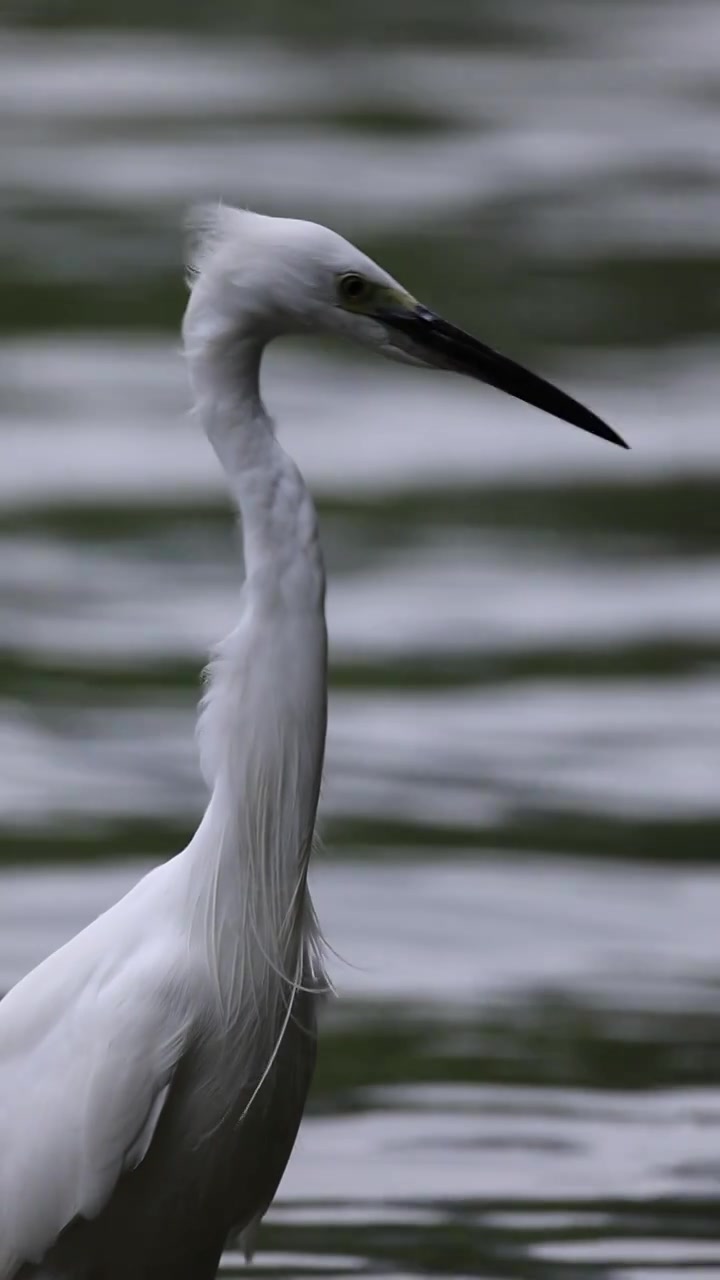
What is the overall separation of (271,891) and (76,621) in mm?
3224

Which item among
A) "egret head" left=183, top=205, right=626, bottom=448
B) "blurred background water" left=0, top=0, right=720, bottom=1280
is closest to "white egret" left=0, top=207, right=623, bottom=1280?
"egret head" left=183, top=205, right=626, bottom=448

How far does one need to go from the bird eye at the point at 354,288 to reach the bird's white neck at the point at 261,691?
0.11 metres

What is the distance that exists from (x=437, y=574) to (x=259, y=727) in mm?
3521

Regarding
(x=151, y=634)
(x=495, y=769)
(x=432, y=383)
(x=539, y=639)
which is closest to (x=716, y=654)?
(x=539, y=639)

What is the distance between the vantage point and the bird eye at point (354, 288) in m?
2.69

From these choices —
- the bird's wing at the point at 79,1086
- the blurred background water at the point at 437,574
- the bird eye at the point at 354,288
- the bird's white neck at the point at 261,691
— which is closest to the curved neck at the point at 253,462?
the bird's white neck at the point at 261,691

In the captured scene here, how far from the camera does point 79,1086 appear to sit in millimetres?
2750

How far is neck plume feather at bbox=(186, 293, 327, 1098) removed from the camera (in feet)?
8.84

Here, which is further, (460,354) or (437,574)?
(437,574)

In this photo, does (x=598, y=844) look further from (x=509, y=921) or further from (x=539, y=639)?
(x=539, y=639)

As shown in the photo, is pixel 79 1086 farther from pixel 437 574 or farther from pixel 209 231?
pixel 437 574

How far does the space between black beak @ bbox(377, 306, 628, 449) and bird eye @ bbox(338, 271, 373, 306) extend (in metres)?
0.03

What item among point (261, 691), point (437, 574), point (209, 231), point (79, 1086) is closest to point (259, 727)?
point (261, 691)

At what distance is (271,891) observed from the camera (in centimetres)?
287
